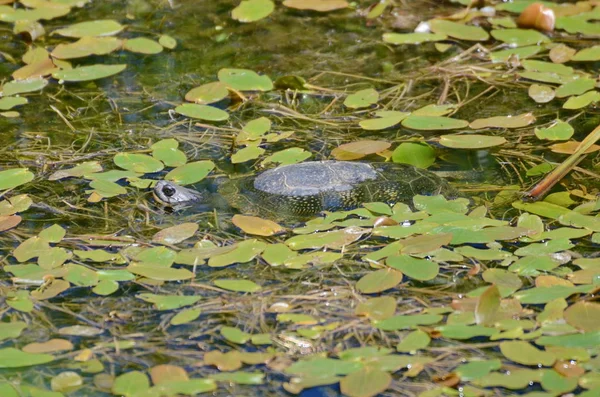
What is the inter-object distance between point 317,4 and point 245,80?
40.2 inches

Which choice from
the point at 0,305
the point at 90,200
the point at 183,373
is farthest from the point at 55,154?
the point at 183,373

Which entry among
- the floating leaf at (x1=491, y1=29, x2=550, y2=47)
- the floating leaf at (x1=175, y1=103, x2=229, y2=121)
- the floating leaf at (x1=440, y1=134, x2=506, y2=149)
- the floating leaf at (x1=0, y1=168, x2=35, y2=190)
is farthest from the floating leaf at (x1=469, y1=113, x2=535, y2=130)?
the floating leaf at (x1=0, y1=168, x2=35, y2=190)

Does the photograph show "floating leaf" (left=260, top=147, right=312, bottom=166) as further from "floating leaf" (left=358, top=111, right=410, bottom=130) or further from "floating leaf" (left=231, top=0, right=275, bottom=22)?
"floating leaf" (left=231, top=0, right=275, bottom=22)

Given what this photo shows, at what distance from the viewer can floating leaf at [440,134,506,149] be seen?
3.05m

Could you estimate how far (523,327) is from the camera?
203 centimetres

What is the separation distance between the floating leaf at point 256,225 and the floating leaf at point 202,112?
0.81 m

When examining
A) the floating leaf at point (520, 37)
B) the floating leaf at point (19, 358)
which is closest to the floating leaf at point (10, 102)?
the floating leaf at point (19, 358)

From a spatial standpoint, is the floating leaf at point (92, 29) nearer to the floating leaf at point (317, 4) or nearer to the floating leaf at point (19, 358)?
the floating leaf at point (317, 4)

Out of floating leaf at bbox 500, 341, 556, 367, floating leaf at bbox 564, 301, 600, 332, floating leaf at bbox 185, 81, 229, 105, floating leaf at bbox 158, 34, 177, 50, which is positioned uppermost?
floating leaf at bbox 564, 301, 600, 332

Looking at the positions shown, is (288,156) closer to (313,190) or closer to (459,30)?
(313,190)

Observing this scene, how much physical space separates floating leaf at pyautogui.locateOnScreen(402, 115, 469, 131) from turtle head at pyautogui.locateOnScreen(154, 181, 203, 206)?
938mm

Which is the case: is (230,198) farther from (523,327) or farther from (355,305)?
(523,327)

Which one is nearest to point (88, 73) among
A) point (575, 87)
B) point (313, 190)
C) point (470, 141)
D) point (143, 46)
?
point (143, 46)

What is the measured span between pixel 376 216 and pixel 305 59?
1.54 meters
